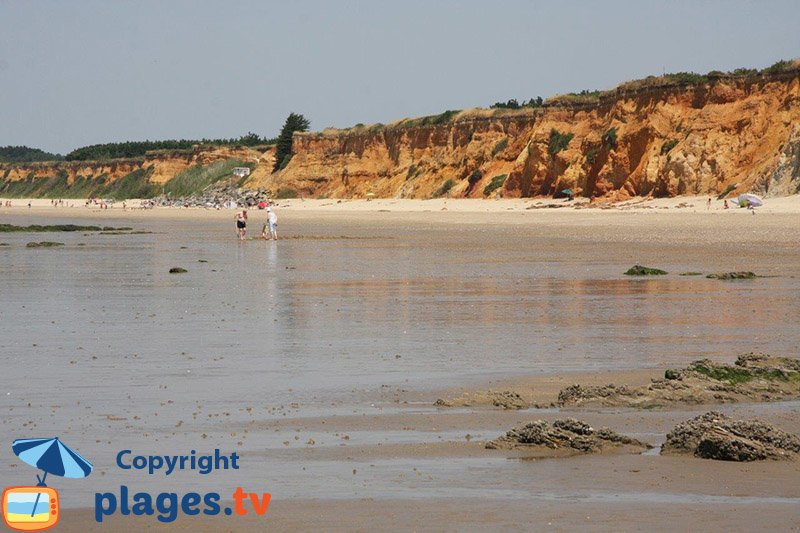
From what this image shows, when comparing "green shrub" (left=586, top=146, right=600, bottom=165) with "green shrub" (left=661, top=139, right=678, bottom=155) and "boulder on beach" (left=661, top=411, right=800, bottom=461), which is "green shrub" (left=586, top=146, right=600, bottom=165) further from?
"boulder on beach" (left=661, top=411, right=800, bottom=461)

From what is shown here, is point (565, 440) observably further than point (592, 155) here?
No

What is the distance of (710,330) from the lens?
13.3 metres

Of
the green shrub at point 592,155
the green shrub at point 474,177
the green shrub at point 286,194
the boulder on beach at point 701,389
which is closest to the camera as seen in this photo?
the boulder on beach at point 701,389

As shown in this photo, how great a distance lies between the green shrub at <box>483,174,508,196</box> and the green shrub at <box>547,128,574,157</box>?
4.51 meters

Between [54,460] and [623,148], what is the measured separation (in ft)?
185

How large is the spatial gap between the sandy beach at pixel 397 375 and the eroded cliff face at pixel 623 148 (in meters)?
28.6

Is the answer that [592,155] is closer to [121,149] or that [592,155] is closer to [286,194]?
[286,194]

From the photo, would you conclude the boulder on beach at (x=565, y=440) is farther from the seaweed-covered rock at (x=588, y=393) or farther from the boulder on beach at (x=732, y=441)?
the seaweed-covered rock at (x=588, y=393)

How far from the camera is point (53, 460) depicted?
6.15 meters

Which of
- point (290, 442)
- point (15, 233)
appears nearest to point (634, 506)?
point (290, 442)

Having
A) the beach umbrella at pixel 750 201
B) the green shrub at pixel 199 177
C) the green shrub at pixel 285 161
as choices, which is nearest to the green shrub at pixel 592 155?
the beach umbrella at pixel 750 201

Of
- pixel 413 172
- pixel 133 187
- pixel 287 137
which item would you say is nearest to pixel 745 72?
pixel 413 172

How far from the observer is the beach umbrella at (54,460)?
6090 millimetres

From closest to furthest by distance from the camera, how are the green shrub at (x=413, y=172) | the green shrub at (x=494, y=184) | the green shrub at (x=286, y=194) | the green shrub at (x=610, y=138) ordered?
the green shrub at (x=610, y=138)
the green shrub at (x=494, y=184)
the green shrub at (x=413, y=172)
the green shrub at (x=286, y=194)
